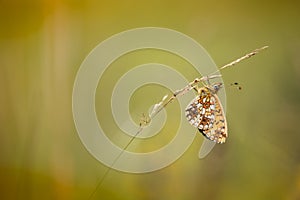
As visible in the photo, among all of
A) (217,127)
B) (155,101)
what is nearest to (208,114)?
(217,127)

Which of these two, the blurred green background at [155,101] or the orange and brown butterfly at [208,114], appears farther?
the blurred green background at [155,101]

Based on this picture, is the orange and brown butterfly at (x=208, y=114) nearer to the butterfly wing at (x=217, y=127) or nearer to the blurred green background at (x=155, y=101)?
the butterfly wing at (x=217, y=127)

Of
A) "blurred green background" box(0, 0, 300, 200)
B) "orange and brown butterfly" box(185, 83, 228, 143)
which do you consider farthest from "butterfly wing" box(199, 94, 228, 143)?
"blurred green background" box(0, 0, 300, 200)

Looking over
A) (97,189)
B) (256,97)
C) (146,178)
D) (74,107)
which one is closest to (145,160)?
(146,178)

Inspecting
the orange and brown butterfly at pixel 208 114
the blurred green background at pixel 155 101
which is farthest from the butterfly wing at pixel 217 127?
the blurred green background at pixel 155 101

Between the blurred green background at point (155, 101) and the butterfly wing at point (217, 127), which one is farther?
the blurred green background at point (155, 101)

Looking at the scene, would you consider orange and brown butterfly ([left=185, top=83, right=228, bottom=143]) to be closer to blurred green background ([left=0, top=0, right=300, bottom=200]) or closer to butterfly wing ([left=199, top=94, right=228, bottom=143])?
butterfly wing ([left=199, top=94, right=228, bottom=143])
